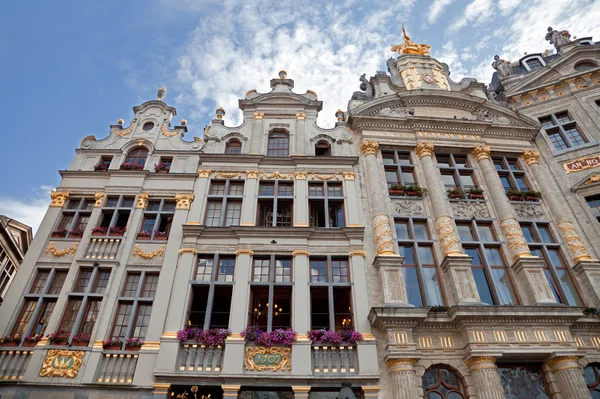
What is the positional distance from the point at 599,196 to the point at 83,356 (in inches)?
829

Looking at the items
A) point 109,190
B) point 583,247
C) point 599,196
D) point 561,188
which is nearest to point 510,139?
point 561,188

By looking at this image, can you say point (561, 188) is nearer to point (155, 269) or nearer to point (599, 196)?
point (599, 196)

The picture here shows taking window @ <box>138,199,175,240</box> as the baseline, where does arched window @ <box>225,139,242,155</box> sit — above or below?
above

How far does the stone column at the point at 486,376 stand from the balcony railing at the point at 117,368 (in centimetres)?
1048

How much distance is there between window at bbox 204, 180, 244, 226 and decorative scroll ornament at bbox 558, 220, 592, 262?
43.1 ft

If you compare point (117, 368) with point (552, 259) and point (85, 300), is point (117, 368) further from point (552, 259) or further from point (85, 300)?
point (552, 259)

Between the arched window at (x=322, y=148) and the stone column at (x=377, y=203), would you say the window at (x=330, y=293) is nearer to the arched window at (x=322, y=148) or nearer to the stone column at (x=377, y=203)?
the stone column at (x=377, y=203)

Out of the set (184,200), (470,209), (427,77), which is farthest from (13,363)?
(427,77)

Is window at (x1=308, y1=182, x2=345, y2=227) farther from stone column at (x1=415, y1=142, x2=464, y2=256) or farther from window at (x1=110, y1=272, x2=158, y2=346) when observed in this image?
window at (x1=110, y1=272, x2=158, y2=346)

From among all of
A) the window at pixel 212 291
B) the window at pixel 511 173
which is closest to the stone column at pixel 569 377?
the window at pixel 511 173

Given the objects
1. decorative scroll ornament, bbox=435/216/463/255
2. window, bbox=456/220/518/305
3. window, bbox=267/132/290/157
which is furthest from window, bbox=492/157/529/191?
window, bbox=267/132/290/157

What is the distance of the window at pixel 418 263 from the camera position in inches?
559

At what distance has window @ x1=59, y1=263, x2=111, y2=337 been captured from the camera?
13258 mm

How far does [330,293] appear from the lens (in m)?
13.9
